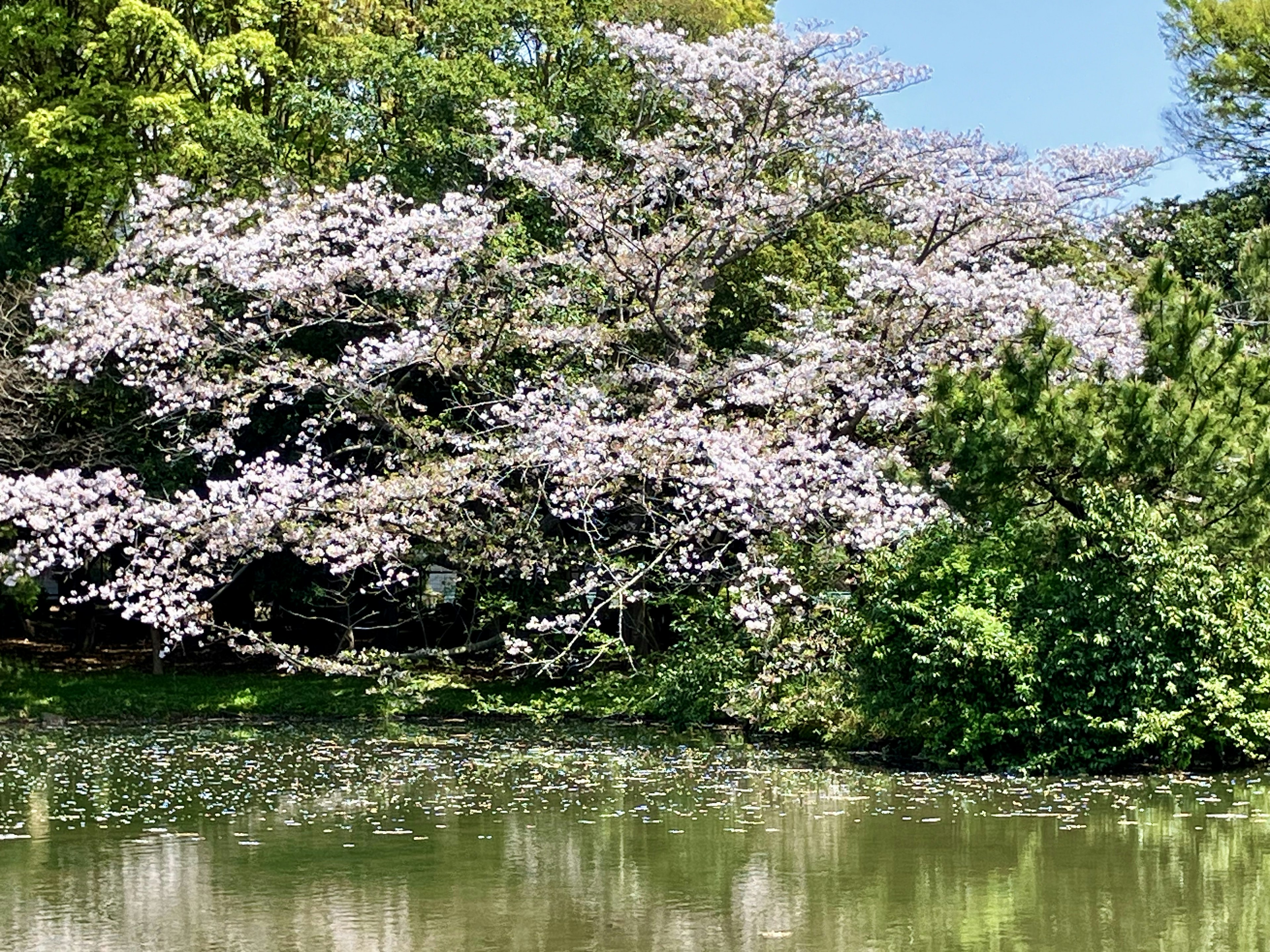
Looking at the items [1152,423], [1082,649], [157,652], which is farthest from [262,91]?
[1082,649]

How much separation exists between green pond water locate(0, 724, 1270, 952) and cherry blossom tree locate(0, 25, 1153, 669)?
279 cm

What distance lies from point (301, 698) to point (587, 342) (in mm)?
5595

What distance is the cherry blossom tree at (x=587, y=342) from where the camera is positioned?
15.4 metres

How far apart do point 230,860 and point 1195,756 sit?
748 centimetres

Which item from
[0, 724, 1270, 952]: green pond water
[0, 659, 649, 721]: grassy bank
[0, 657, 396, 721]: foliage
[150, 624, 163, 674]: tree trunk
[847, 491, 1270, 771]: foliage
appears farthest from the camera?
[150, 624, 163, 674]: tree trunk

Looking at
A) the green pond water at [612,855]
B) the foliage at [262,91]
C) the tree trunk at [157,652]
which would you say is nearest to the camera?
the green pond water at [612,855]

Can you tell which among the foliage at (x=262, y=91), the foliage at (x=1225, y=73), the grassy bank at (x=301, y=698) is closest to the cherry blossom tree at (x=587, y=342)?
the grassy bank at (x=301, y=698)

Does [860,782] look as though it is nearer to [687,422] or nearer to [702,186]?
[687,422]

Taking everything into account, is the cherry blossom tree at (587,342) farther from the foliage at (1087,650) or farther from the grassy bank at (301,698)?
the foliage at (1087,650)

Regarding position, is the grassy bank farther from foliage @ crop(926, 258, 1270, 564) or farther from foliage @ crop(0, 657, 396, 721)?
foliage @ crop(926, 258, 1270, 564)

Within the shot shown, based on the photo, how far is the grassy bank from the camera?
55.9ft

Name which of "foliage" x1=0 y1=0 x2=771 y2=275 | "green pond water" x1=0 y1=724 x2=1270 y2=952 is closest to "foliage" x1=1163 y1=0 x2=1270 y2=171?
"foliage" x1=0 y1=0 x2=771 y2=275

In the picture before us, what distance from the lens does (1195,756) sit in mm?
12258

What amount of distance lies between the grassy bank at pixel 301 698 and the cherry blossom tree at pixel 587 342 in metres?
0.71
